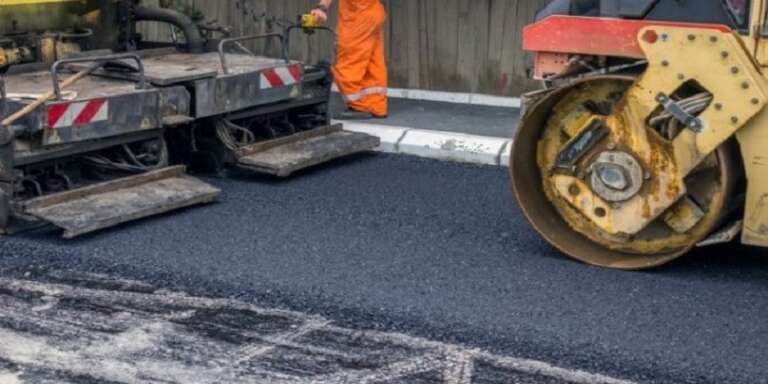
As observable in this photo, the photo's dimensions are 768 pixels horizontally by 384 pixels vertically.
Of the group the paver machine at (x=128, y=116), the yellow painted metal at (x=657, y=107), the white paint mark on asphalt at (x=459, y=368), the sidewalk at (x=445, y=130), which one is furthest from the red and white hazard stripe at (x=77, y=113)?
the white paint mark on asphalt at (x=459, y=368)

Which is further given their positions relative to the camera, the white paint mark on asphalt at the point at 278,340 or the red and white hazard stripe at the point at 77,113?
the red and white hazard stripe at the point at 77,113

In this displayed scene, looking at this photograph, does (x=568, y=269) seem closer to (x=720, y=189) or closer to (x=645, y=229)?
(x=645, y=229)

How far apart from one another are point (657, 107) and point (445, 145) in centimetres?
307

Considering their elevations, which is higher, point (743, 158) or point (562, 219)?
point (743, 158)

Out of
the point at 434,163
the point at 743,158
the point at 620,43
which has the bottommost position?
the point at 434,163

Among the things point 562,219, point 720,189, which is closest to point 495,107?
point 562,219

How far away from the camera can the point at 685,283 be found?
5.82 m

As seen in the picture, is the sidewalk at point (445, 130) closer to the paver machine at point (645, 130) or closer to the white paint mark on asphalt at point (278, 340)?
the paver machine at point (645, 130)

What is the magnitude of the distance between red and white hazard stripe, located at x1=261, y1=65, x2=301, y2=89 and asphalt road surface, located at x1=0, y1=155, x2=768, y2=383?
2.58ft

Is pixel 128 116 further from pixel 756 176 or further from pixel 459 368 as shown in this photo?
pixel 756 176

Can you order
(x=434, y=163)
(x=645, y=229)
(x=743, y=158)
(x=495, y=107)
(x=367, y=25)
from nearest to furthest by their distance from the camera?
1. (x=743, y=158)
2. (x=645, y=229)
3. (x=434, y=163)
4. (x=367, y=25)
5. (x=495, y=107)

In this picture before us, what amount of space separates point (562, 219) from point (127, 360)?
95.4 inches

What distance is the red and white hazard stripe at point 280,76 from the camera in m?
8.06

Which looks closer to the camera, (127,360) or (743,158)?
(127,360)
